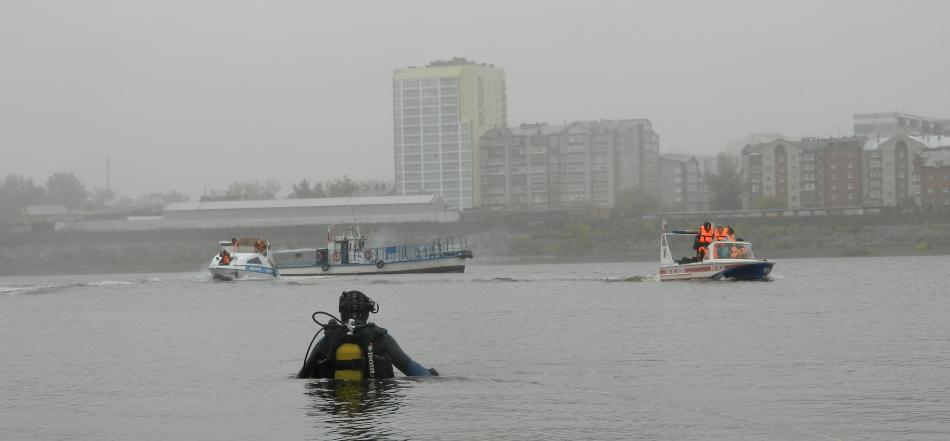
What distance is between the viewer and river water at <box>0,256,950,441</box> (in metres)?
19.0

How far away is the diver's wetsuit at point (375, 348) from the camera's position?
20094mm

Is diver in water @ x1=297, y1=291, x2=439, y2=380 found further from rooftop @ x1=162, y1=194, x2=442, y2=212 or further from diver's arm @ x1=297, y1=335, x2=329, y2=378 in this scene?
rooftop @ x1=162, y1=194, x2=442, y2=212

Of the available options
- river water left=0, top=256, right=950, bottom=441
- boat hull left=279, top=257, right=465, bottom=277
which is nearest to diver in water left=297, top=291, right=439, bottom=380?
river water left=0, top=256, right=950, bottom=441

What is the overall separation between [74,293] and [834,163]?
125681 millimetres

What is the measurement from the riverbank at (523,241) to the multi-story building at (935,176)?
3236 centimetres

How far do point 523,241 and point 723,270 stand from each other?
76.4 metres

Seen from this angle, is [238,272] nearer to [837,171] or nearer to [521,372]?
[521,372]

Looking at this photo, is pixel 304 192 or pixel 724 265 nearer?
pixel 724 265

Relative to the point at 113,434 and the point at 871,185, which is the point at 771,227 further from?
the point at 113,434

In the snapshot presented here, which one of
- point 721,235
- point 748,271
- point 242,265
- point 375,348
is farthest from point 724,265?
point 375,348

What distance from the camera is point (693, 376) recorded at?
24688 mm

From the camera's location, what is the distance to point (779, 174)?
181250mm

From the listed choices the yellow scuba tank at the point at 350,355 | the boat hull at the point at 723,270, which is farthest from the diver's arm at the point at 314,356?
the boat hull at the point at 723,270

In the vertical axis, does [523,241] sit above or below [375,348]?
above
